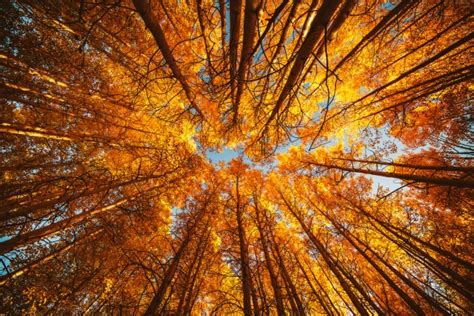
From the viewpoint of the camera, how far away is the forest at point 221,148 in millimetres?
3002

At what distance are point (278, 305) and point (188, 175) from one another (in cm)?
574

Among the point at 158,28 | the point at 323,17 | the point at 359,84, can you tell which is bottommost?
the point at 323,17

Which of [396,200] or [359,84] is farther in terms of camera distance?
[396,200]

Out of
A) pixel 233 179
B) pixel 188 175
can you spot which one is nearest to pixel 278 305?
pixel 188 175

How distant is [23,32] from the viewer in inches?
166

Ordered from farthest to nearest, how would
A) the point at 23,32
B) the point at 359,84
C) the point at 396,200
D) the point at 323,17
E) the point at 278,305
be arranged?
the point at 396,200
the point at 359,84
the point at 23,32
the point at 278,305
the point at 323,17

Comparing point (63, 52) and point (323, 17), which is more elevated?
point (63, 52)

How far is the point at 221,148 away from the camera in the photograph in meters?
6.68

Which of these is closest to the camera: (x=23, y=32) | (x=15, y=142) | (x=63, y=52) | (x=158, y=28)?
(x=158, y=28)

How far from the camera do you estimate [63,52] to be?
15.5ft

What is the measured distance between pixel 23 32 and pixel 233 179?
8561 mm

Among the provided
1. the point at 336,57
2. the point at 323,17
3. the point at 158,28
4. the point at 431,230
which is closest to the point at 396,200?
the point at 431,230

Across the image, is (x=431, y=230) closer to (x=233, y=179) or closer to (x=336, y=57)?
(x=336, y=57)

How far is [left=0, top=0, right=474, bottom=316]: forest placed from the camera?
3002 millimetres
